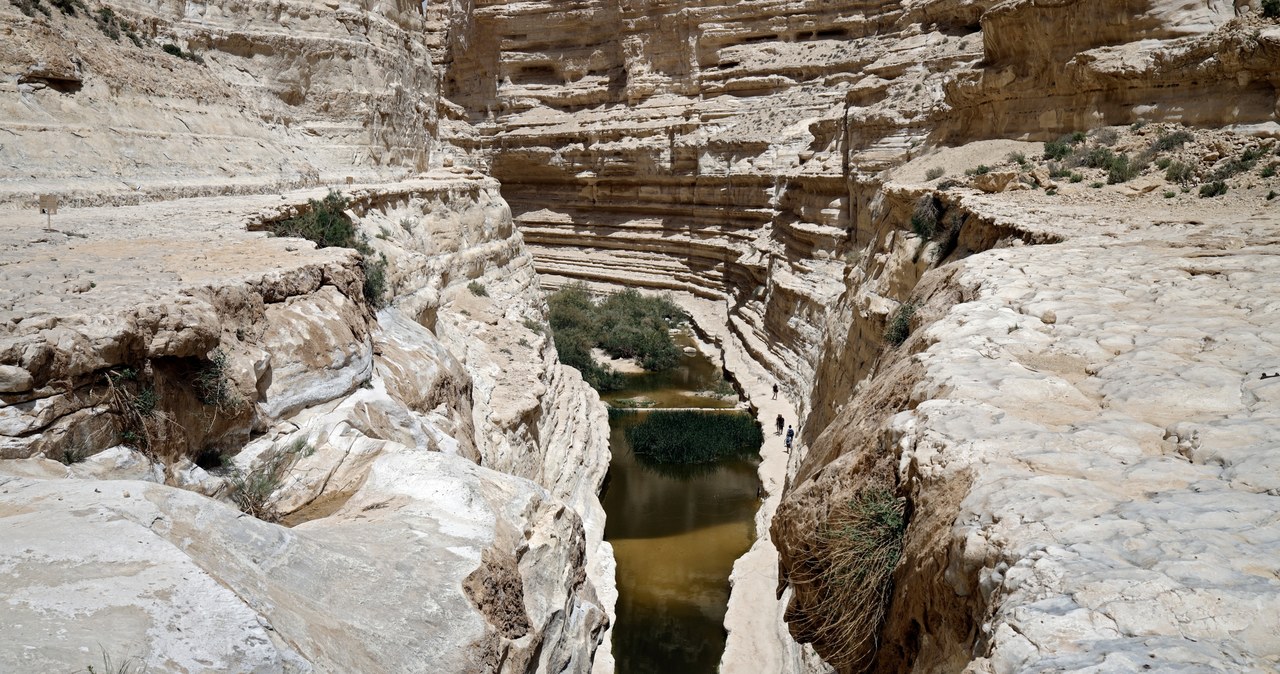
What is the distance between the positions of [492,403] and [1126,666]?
9.08m


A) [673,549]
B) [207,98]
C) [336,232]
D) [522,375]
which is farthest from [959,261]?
[207,98]

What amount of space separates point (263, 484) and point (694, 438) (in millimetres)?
12551

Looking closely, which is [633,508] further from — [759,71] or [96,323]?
[759,71]

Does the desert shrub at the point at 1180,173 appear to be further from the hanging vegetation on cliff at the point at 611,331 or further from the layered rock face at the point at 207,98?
the hanging vegetation on cliff at the point at 611,331

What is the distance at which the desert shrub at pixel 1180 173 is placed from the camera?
9.54m

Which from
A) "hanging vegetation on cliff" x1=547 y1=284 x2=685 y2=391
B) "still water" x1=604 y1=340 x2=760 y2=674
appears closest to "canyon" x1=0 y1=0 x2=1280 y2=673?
"still water" x1=604 y1=340 x2=760 y2=674

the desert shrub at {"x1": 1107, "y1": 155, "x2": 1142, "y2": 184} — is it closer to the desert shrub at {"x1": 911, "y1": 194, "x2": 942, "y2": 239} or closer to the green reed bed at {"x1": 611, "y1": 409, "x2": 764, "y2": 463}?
the desert shrub at {"x1": 911, "y1": 194, "x2": 942, "y2": 239}

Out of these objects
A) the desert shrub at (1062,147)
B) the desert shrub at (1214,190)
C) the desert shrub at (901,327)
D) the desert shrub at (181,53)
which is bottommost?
the desert shrub at (901,327)

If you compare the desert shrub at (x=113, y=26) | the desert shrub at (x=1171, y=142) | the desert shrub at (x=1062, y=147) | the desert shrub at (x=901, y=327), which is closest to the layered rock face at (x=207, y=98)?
the desert shrub at (x=113, y=26)

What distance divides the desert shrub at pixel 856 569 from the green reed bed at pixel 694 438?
12674mm

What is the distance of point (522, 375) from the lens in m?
12.1

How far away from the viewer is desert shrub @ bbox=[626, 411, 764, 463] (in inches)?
670

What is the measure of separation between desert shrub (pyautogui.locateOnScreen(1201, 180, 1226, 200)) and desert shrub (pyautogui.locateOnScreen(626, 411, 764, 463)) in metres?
9.89

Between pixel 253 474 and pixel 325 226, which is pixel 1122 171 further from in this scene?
pixel 253 474
